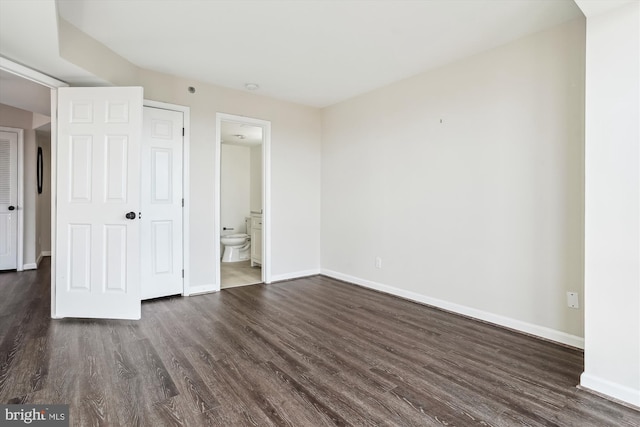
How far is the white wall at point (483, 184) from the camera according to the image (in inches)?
101

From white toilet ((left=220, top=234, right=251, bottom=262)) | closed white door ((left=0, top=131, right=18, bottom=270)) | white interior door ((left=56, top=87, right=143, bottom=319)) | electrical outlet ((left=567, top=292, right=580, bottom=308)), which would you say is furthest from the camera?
white toilet ((left=220, top=234, right=251, bottom=262))

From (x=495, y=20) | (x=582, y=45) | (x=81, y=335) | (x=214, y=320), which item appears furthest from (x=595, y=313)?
(x=81, y=335)

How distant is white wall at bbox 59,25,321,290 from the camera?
3.17 metres

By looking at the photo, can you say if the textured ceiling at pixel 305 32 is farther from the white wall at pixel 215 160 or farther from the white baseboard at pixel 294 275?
the white baseboard at pixel 294 275

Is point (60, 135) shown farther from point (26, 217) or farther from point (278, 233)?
point (26, 217)

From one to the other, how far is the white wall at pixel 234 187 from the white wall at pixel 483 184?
3170mm

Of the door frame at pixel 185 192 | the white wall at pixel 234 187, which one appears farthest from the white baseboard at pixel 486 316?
the white wall at pixel 234 187

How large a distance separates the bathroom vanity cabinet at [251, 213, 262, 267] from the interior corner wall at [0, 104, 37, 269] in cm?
336

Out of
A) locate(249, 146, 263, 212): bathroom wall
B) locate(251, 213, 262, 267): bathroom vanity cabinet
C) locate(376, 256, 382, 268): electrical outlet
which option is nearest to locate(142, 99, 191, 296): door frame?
locate(251, 213, 262, 267): bathroom vanity cabinet

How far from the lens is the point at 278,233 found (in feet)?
15.0

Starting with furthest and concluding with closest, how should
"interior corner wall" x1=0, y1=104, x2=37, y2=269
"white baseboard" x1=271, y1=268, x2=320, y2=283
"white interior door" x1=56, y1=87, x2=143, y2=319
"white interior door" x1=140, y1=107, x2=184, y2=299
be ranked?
"interior corner wall" x1=0, y1=104, x2=37, y2=269, "white baseboard" x1=271, y1=268, x2=320, y2=283, "white interior door" x1=140, y1=107, x2=184, y2=299, "white interior door" x1=56, y1=87, x2=143, y2=319

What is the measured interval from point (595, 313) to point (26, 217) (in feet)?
22.9

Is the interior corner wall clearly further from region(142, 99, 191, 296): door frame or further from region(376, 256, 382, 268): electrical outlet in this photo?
region(376, 256, 382, 268): electrical outlet

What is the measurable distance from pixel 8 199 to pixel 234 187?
11.3 ft
